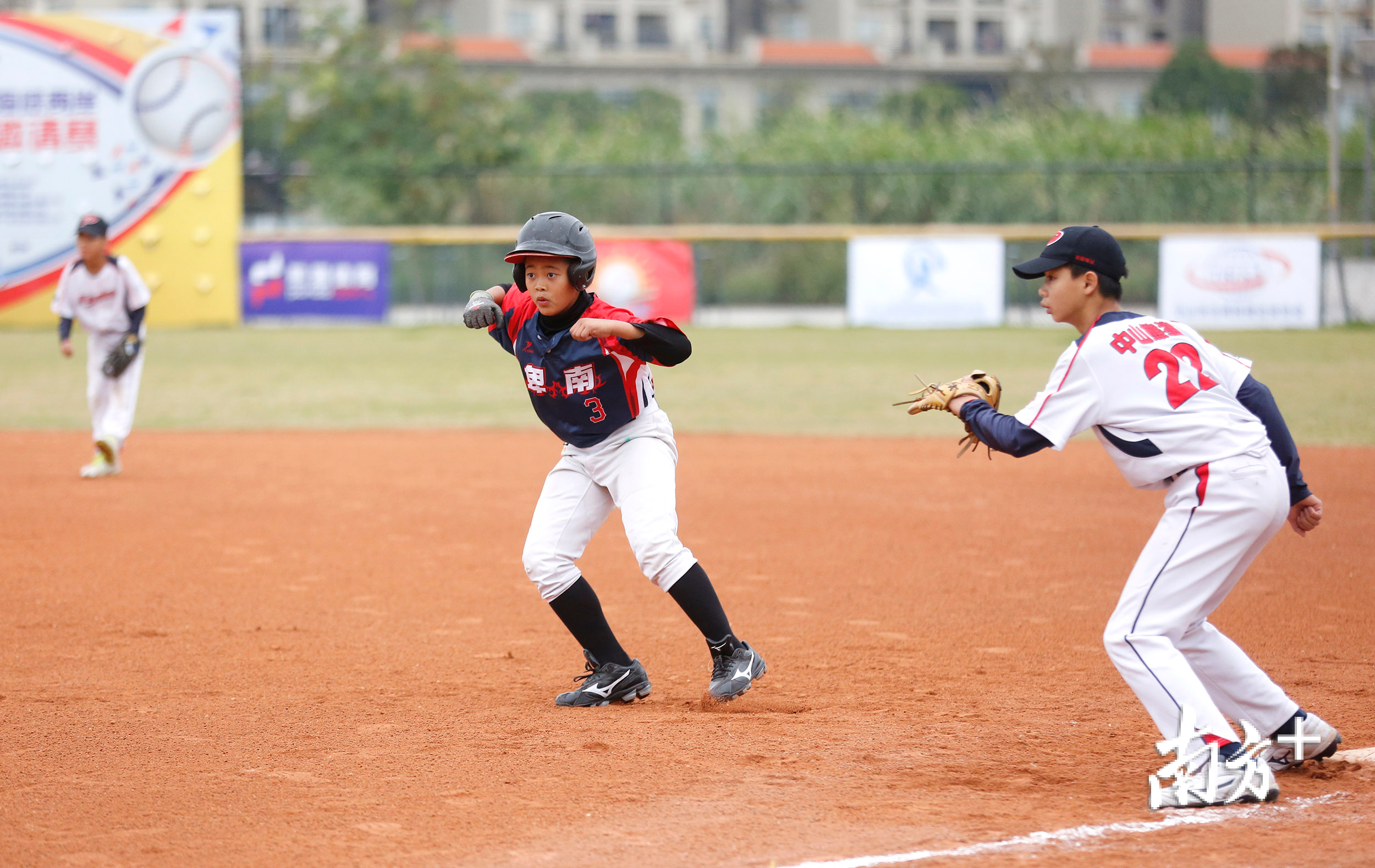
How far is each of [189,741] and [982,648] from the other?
3181 mm

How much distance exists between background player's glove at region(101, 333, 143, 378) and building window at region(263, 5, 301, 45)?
56197mm

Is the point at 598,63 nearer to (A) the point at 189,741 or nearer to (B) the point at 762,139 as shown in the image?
(B) the point at 762,139

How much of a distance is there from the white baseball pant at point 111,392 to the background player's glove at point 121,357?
6 centimetres

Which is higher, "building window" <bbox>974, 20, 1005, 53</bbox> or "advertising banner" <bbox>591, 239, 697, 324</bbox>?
"building window" <bbox>974, 20, 1005, 53</bbox>

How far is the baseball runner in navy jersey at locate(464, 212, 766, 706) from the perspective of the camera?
4539mm

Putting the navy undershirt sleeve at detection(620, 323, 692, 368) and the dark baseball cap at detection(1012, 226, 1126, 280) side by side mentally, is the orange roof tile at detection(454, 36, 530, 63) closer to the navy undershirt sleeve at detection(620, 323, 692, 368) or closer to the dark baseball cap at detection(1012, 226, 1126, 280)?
the navy undershirt sleeve at detection(620, 323, 692, 368)

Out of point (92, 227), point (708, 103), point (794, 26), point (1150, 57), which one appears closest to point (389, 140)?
point (92, 227)

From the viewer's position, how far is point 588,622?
484 cm

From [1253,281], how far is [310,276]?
54.4 ft

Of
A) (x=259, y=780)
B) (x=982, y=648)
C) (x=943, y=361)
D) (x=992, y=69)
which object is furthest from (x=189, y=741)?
(x=992, y=69)

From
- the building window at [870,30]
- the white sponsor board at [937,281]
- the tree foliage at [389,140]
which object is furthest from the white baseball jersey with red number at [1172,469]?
the building window at [870,30]

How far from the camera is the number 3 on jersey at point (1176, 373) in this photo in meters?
3.66

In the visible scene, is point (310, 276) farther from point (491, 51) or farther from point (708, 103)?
point (708, 103)

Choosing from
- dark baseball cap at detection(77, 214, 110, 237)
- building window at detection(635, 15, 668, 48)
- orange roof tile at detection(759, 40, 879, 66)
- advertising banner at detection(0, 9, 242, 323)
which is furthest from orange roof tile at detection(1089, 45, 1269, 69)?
dark baseball cap at detection(77, 214, 110, 237)
